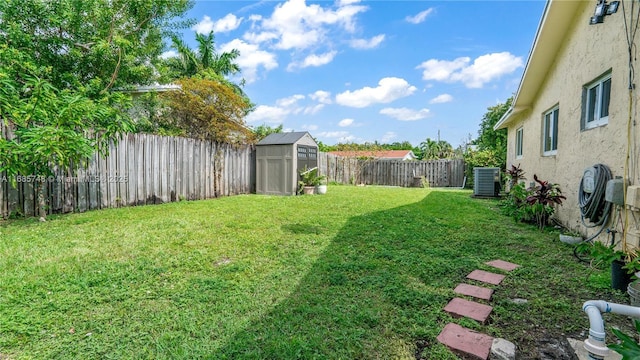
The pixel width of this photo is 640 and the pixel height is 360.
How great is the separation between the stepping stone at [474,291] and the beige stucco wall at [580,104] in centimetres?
196

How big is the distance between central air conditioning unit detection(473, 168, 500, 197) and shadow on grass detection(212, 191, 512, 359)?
6.05 metres

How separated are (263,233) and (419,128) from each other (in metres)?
23.0

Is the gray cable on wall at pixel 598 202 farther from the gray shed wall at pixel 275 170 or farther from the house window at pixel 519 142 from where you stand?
the gray shed wall at pixel 275 170

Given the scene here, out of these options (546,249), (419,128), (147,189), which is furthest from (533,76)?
(419,128)

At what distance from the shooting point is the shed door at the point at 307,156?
30.7 feet

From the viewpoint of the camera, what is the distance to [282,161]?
919 cm

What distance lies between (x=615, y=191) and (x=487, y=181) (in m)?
6.91

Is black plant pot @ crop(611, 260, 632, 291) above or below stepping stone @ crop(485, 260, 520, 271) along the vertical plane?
above

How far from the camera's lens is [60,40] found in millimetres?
8094

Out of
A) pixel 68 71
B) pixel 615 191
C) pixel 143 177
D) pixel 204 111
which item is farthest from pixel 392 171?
pixel 68 71

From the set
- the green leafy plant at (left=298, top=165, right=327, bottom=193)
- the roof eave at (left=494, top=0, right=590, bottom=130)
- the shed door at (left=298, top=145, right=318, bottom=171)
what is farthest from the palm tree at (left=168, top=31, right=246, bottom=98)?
the roof eave at (left=494, top=0, right=590, bottom=130)

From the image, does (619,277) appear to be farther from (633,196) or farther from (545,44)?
(545,44)

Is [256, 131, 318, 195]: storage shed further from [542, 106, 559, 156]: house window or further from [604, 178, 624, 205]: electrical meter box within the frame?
[604, 178, 624, 205]: electrical meter box

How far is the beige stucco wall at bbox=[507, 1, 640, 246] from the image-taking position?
3.14 m
